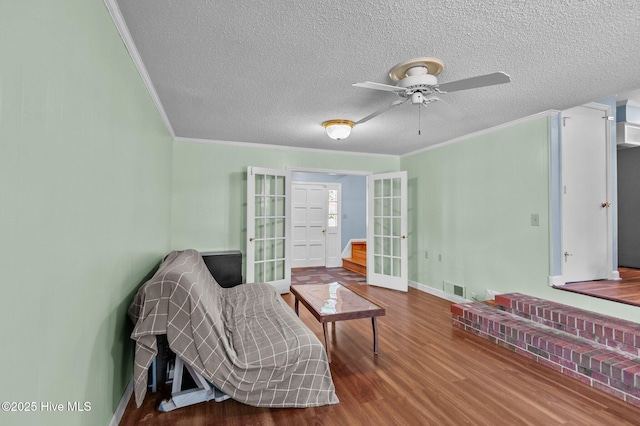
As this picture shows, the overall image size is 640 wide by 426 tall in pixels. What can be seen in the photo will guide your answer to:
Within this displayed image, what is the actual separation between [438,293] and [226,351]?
3723mm

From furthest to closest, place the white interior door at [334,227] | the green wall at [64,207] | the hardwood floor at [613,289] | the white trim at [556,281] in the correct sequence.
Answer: the white interior door at [334,227], the white trim at [556,281], the hardwood floor at [613,289], the green wall at [64,207]

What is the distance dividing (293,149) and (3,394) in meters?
4.49

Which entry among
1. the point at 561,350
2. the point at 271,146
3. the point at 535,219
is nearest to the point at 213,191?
the point at 271,146

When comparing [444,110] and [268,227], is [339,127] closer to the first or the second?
[444,110]

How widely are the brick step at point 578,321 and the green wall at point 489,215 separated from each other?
0.20 m

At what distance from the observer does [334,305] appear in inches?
110

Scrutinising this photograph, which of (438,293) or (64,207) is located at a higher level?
(64,207)

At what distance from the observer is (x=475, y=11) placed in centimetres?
164

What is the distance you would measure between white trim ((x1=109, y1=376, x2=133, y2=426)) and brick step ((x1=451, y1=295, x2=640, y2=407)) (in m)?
3.08

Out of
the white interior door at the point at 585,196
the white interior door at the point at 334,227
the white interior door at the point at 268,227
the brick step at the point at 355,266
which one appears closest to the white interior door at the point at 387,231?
the brick step at the point at 355,266

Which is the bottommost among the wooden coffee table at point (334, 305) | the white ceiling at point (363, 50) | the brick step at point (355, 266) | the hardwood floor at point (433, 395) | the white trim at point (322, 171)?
the hardwood floor at point (433, 395)

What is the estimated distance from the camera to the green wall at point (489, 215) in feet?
10.9

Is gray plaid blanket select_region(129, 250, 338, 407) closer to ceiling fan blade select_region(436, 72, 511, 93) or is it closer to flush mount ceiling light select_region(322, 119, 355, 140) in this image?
ceiling fan blade select_region(436, 72, 511, 93)

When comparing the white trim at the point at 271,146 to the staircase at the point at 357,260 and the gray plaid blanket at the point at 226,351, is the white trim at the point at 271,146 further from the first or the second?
the gray plaid blanket at the point at 226,351
